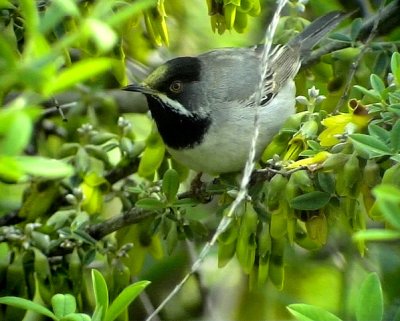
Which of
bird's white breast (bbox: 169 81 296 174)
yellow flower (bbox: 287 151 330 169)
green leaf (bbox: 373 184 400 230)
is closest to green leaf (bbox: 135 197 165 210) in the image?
yellow flower (bbox: 287 151 330 169)

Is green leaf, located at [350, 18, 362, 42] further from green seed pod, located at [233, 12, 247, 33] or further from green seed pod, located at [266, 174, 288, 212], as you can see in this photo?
green seed pod, located at [266, 174, 288, 212]

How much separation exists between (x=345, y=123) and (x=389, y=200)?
45.7 inches

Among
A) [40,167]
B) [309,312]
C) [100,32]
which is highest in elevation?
[100,32]

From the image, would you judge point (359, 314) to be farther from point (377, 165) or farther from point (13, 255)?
point (13, 255)

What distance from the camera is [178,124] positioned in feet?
11.2

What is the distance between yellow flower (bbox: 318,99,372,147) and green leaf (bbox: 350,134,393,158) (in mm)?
171

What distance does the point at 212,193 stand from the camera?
288 cm

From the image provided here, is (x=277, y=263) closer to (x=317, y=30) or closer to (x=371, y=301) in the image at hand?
(x=371, y=301)

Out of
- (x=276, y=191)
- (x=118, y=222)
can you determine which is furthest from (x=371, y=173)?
(x=118, y=222)

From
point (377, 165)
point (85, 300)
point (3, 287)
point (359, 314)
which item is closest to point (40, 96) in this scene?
point (359, 314)

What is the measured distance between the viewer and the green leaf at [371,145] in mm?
2041

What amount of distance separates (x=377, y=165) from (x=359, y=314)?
629mm

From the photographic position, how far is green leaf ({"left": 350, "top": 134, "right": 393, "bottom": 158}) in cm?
204

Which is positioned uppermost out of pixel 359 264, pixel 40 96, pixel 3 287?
pixel 40 96
